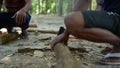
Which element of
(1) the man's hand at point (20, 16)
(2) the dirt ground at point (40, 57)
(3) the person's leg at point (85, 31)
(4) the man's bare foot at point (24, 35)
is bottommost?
(4) the man's bare foot at point (24, 35)

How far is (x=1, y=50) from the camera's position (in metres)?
4.08

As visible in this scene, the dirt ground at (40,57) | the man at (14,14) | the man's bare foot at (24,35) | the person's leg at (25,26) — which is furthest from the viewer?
the man's bare foot at (24,35)

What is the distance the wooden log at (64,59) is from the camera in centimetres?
242

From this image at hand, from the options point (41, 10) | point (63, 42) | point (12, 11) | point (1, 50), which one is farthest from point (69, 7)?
point (63, 42)

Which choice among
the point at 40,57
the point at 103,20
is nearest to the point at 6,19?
the point at 40,57

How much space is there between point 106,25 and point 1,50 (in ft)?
5.62

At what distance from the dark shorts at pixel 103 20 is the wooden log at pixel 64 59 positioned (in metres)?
0.32

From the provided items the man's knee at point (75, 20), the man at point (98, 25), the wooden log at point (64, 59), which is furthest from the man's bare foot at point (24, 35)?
the man's knee at point (75, 20)

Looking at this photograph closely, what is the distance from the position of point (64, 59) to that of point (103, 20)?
56 cm

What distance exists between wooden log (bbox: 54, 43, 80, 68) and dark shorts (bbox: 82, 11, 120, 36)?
0.32 meters

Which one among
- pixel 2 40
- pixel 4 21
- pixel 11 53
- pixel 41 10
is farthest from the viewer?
pixel 41 10

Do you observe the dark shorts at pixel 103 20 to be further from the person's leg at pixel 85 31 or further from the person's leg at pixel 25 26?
the person's leg at pixel 25 26

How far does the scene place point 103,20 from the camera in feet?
9.31

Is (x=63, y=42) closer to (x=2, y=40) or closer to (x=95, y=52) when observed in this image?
(x=95, y=52)
